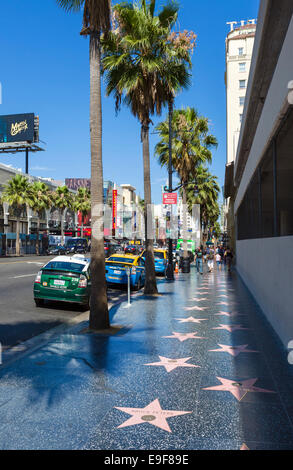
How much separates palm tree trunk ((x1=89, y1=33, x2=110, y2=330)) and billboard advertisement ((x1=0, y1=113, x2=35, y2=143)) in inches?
2997

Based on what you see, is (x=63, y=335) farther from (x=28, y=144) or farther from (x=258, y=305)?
(x=28, y=144)

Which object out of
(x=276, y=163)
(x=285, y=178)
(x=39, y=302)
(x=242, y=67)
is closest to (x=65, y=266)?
(x=39, y=302)

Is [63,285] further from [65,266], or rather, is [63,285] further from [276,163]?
[276,163]

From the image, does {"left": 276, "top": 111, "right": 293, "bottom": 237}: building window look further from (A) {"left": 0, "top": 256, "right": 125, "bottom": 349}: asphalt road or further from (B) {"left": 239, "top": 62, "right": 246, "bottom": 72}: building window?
(B) {"left": 239, "top": 62, "right": 246, "bottom": 72}: building window

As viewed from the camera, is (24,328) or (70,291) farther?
(70,291)

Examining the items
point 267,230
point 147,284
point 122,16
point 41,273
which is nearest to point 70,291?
point 41,273

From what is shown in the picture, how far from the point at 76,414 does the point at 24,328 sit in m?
5.51

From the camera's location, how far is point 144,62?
15359 millimetres

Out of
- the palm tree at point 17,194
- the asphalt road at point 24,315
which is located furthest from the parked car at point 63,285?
the palm tree at point 17,194

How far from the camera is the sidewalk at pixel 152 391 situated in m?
4.08

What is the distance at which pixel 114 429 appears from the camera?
425cm

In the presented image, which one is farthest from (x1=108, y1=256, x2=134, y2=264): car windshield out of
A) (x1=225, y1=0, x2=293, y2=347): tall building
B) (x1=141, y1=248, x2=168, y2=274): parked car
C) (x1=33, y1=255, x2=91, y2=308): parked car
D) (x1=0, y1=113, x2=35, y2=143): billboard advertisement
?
(x1=0, y1=113, x2=35, y2=143): billboard advertisement

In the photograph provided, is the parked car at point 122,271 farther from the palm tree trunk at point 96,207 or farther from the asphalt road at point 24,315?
the palm tree trunk at point 96,207

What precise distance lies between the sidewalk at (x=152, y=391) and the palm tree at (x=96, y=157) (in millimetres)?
710
